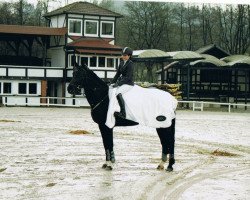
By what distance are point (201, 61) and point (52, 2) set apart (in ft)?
Result: 37.5

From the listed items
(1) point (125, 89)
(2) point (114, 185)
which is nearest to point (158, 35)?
(1) point (125, 89)

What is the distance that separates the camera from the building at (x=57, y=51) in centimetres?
3962

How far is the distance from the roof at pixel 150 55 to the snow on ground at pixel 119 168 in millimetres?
13129

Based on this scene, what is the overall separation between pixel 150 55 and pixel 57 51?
11.3m

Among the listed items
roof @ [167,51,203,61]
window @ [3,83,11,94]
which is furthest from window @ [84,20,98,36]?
roof @ [167,51,203,61]

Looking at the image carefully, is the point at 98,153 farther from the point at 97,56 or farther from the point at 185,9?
the point at 97,56

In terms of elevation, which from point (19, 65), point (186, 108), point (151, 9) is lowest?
point (186, 108)

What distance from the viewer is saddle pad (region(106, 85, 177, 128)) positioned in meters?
11.1

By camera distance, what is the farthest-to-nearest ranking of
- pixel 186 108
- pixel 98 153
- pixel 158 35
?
pixel 186 108 → pixel 158 35 → pixel 98 153

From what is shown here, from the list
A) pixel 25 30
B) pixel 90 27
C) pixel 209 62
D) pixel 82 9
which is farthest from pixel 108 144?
pixel 90 27

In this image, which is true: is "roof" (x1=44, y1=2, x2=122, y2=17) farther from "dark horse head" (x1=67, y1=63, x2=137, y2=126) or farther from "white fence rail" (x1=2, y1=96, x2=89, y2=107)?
"dark horse head" (x1=67, y1=63, x2=137, y2=126)

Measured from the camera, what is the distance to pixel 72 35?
4116 cm

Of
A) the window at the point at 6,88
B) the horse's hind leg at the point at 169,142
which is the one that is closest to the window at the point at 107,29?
the window at the point at 6,88

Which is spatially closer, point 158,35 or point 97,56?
point 158,35
